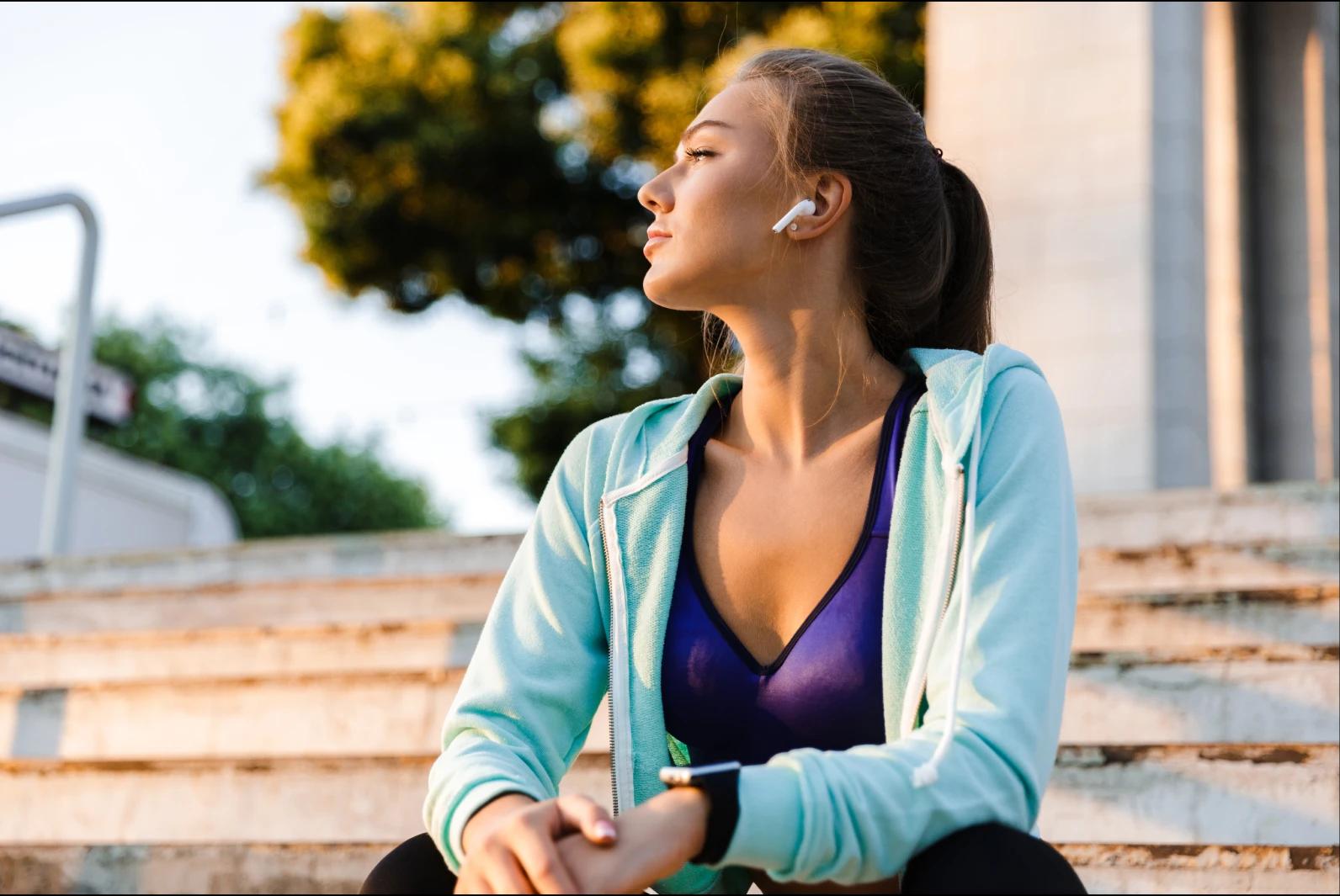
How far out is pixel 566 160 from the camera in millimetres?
15258

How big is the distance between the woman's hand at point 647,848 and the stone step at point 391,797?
51.6 inches

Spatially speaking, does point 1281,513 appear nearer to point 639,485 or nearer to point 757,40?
point 639,485

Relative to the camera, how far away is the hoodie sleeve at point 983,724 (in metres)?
1.51

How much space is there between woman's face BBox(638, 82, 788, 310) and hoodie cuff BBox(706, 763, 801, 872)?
0.72 meters

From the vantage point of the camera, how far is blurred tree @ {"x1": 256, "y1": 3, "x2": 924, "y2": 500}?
14.9m

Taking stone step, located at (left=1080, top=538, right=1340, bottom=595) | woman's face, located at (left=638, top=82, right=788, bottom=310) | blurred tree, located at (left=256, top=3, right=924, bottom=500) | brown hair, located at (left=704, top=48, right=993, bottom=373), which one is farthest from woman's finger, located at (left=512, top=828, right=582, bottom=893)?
blurred tree, located at (left=256, top=3, right=924, bottom=500)

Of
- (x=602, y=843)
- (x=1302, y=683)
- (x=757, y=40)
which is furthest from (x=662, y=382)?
(x=602, y=843)

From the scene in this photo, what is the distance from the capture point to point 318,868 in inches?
126

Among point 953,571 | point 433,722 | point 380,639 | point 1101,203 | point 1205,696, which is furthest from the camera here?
point 1101,203

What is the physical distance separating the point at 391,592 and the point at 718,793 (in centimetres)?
339

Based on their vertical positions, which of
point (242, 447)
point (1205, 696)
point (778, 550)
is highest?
point (778, 550)

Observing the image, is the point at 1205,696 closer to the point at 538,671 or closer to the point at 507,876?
the point at 538,671

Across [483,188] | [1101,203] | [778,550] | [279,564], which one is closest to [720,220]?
[778,550]

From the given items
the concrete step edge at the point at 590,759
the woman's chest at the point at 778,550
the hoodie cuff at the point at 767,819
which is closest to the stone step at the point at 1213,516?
the concrete step edge at the point at 590,759
